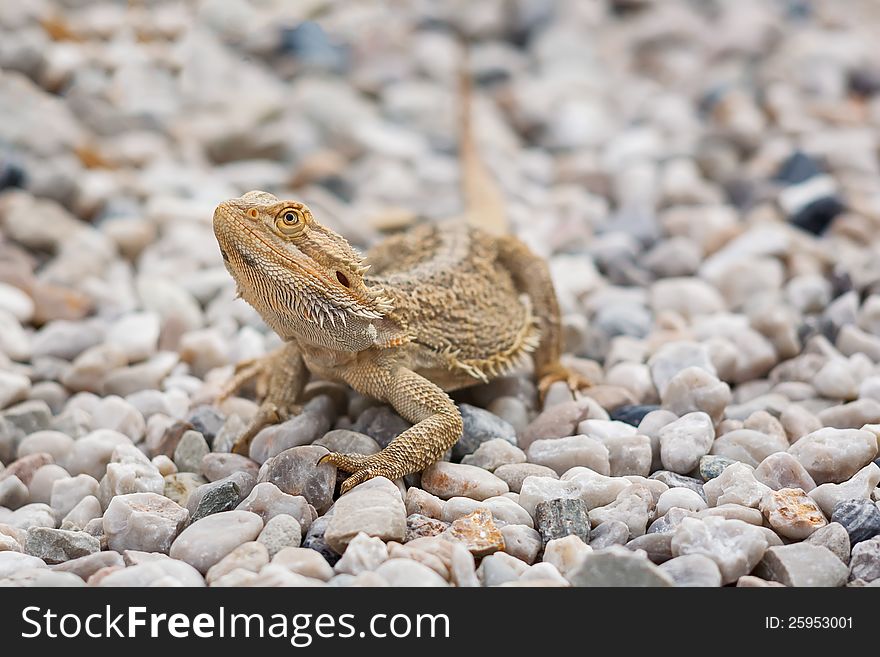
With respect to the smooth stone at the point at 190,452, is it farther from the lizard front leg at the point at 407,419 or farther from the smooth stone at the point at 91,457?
the lizard front leg at the point at 407,419

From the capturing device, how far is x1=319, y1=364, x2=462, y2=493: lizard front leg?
9.54ft

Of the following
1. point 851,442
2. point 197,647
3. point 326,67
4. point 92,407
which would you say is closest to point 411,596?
point 197,647

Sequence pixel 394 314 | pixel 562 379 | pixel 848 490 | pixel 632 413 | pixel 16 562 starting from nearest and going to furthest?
pixel 16 562
pixel 848 490
pixel 394 314
pixel 632 413
pixel 562 379

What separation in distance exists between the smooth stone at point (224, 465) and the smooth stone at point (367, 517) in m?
0.51

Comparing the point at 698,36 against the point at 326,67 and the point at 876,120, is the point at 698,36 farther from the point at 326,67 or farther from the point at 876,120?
the point at 326,67

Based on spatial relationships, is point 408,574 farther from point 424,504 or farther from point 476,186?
point 476,186

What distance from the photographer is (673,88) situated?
698 cm

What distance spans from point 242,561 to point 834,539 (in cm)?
166

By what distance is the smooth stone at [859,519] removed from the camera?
2.65m

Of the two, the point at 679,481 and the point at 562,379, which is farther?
the point at 562,379

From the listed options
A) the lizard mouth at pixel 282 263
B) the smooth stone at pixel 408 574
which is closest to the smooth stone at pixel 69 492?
the lizard mouth at pixel 282 263

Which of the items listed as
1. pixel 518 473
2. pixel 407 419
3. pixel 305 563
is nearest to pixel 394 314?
pixel 407 419

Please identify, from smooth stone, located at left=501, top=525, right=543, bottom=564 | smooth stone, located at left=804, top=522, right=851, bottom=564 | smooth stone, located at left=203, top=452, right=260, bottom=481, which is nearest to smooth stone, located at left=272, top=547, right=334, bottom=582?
smooth stone, located at left=501, top=525, right=543, bottom=564

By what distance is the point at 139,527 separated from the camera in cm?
272
